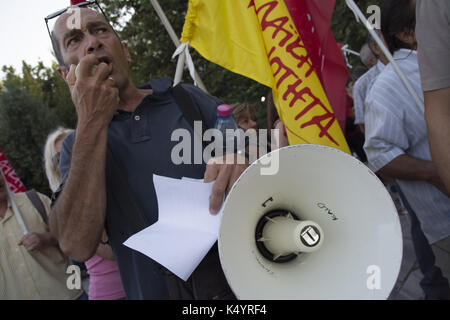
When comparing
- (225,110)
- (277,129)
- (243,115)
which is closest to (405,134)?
(277,129)

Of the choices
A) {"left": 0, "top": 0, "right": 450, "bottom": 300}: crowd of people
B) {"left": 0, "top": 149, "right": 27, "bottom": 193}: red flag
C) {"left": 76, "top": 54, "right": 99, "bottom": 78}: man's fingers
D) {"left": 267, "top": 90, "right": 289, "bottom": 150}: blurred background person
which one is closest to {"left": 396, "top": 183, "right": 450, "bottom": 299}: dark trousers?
{"left": 0, "top": 0, "right": 450, "bottom": 300}: crowd of people

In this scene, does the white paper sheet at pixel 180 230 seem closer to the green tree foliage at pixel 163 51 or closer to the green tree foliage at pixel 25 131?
the green tree foliage at pixel 163 51

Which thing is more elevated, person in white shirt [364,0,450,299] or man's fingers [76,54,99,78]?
man's fingers [76,54,99,78]

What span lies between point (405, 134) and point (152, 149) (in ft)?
4.50

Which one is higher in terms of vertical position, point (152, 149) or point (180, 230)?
point (152, 149)

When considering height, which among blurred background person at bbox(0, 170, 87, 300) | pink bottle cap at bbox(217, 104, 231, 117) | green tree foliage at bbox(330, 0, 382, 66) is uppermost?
green tree foliage at bbox(330, 0, 382, 66)

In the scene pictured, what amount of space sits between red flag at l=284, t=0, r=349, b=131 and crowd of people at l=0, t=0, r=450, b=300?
0.74ft

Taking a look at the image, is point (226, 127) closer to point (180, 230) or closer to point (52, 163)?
point (180, 230)

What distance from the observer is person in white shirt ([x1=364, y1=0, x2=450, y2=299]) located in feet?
5.60

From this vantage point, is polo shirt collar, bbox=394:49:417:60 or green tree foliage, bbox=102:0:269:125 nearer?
polo shirt collar, bbox=394:49:417:60

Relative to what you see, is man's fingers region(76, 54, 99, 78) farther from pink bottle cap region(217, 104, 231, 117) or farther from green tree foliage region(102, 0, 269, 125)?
green tree foliage region(102, 0, 269, 125)

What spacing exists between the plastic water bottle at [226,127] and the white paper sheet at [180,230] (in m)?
0.30

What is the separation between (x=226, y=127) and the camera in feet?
4.41
